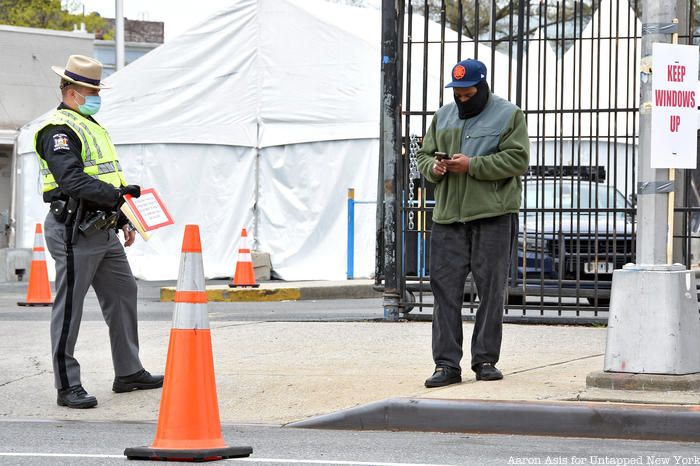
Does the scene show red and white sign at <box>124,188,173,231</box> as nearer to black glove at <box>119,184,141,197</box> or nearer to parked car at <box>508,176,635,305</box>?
black glove at <box>119,184,141,197</box>

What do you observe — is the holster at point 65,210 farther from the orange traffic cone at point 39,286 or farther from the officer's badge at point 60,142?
the orange traffic cone at point 39,286

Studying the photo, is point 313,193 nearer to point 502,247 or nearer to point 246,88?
point 246,88

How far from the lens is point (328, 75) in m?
20.7

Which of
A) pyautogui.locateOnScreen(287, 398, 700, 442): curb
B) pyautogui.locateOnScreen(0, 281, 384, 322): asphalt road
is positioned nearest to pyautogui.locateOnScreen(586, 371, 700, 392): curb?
pyautogui.locateOnScreen(287, 398, 700, 442): curb

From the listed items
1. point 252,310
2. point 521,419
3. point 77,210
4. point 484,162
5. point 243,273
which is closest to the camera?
point 521,419

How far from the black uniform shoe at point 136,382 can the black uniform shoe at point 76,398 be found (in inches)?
13.9

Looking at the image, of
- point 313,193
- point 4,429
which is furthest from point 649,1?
point 313,193

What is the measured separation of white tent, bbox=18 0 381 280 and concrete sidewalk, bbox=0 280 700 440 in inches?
353

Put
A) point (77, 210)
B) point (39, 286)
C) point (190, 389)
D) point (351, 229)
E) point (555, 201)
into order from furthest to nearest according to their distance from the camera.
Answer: point (351, 229)
point (39, 286)
point (555, 201)
point (77, 210)
point (190, 389)

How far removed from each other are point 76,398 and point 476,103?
2.90m

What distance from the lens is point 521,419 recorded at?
6816 mm

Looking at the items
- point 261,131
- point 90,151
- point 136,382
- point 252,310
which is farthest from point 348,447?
point 261,131

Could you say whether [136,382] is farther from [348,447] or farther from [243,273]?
[243,273]

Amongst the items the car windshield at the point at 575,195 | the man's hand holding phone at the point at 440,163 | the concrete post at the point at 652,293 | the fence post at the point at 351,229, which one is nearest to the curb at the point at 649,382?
the concrete post at the point at 652,293
